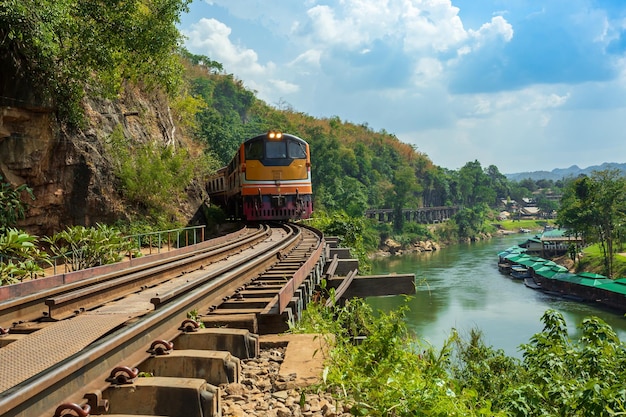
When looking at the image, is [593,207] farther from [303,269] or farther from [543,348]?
[303,269]

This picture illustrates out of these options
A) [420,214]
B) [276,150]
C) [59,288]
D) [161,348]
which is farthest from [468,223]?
[161,348]

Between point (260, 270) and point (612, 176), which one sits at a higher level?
point (612, 176)

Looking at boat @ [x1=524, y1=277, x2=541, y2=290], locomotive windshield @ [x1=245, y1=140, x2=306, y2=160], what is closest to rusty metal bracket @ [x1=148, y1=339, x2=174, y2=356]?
locomotive windshield @ [x1=245, y1=140, x2=306, y2=160]

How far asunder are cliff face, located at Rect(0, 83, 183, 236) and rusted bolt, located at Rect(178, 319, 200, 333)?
29.6 feet

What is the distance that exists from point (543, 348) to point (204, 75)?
71071mm

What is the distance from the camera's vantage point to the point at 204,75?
7369 centimetres

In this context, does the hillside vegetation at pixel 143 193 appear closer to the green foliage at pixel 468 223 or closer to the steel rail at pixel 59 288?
the steel rail at pixel 59 288

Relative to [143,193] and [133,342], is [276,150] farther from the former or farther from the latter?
[133,342]

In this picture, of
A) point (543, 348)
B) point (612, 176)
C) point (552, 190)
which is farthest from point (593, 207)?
point (552, 190)

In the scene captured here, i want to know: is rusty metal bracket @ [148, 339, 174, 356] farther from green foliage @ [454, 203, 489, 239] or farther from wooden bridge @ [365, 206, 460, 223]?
green foliage @ [454, 203, 489, 239]

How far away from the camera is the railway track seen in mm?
2480

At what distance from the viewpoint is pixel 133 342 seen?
10.4 feet

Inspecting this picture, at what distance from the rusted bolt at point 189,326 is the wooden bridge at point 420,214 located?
2596 inches

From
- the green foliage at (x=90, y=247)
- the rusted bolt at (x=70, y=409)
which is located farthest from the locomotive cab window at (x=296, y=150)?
the rusted bolt at (x=70, y=409)
